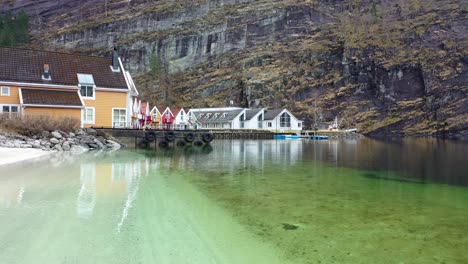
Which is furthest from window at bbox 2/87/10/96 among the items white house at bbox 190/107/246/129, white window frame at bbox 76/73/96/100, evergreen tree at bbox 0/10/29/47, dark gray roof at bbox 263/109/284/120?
evergreen tree at bbox 0/10/29/47

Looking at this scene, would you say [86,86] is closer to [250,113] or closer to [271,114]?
[250,113]

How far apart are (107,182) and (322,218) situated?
8.58m

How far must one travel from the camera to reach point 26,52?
38.9 metres

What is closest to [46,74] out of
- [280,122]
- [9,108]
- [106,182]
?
[9,108]

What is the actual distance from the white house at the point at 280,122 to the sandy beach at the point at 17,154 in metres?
61.2

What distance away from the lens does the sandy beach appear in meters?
20.8

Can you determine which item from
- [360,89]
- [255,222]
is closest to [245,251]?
[255,222]

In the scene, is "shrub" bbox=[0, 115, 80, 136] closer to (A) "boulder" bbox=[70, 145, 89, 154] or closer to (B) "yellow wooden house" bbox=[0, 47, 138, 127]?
(A) "boulder" bbox=[70, 145, 89, 154]

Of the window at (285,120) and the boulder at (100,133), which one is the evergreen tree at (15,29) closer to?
the window at (285,120)

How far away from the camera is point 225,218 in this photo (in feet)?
35.0

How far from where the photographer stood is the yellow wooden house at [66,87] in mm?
34938

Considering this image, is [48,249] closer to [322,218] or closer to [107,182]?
[322,218]

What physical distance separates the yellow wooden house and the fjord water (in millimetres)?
17740

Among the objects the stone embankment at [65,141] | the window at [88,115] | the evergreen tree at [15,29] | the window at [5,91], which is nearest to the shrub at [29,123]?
the stone embankment at [65,141]
